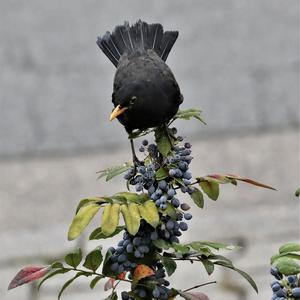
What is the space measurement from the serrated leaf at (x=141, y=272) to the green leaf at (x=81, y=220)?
0.10 meters

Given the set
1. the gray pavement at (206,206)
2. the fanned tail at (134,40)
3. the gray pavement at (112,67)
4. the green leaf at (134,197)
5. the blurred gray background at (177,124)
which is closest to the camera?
the green leaf at (134,197)

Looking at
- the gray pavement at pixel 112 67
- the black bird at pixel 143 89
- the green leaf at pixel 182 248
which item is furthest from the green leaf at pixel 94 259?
the gray pavement at pixel 112 67

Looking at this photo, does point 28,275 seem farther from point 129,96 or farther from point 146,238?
point 129,96

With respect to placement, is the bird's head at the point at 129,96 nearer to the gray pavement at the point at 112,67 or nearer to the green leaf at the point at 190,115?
the green leaf at the point at 190,115

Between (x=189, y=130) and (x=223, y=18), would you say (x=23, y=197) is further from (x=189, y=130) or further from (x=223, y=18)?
(x=223, y=18)

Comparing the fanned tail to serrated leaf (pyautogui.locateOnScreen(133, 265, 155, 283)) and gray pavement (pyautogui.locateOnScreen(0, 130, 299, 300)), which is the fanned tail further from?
gray pavement (pyautogui.locateOnScreen(0, 130, 299, 300))

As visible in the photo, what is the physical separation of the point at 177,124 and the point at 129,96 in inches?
142

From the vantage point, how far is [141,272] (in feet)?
4.12

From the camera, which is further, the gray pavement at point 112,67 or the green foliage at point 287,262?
the gray pavement at point 112,67

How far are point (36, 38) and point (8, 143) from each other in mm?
1275

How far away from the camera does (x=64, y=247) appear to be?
4.36m

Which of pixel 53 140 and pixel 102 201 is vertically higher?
pixel 53 140

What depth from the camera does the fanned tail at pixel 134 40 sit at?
2367 millimetres

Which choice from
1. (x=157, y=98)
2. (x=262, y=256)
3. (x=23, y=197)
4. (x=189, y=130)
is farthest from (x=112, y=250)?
(x=189, y=130)
